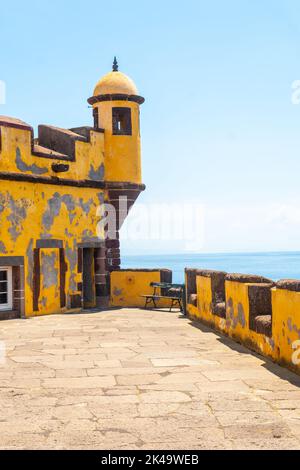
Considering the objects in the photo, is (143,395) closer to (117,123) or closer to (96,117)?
(117,123)

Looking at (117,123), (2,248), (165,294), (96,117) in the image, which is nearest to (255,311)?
(2,248)

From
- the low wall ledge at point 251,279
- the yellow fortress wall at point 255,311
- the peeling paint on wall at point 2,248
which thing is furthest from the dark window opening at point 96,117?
the low wall ledge at point 251,279

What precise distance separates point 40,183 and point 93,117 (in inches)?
157

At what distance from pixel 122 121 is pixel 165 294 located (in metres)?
5.82

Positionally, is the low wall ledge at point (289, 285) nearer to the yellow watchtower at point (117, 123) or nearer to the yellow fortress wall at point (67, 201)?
the yellow fortress wall at point (67, 201)

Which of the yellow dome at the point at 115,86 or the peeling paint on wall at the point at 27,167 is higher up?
the yellow dome at the point at 115,86

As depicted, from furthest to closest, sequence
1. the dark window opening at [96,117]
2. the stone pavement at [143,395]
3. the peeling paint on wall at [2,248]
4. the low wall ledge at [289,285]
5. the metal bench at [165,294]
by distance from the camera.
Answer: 1. the dark window opening at [96,117]
2. the metal bench at [165,294]
3. the peeling paint on wall at [2,248]
4. the low wall ledge at [289,285]
5. the stone pavement at [143,395]

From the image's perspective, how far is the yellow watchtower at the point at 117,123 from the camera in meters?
19.2

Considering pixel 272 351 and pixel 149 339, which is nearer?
pixel 272 351

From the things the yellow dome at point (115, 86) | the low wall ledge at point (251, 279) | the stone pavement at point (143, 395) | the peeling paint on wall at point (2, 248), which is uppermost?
the yellow dome at point (115, 86)

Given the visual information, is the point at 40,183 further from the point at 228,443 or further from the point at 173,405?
the point at 228,443

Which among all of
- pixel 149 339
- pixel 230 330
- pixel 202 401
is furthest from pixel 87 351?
pixel 202 401

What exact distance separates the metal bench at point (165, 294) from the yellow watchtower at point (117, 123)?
358 centimetres

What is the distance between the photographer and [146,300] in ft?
60.8
